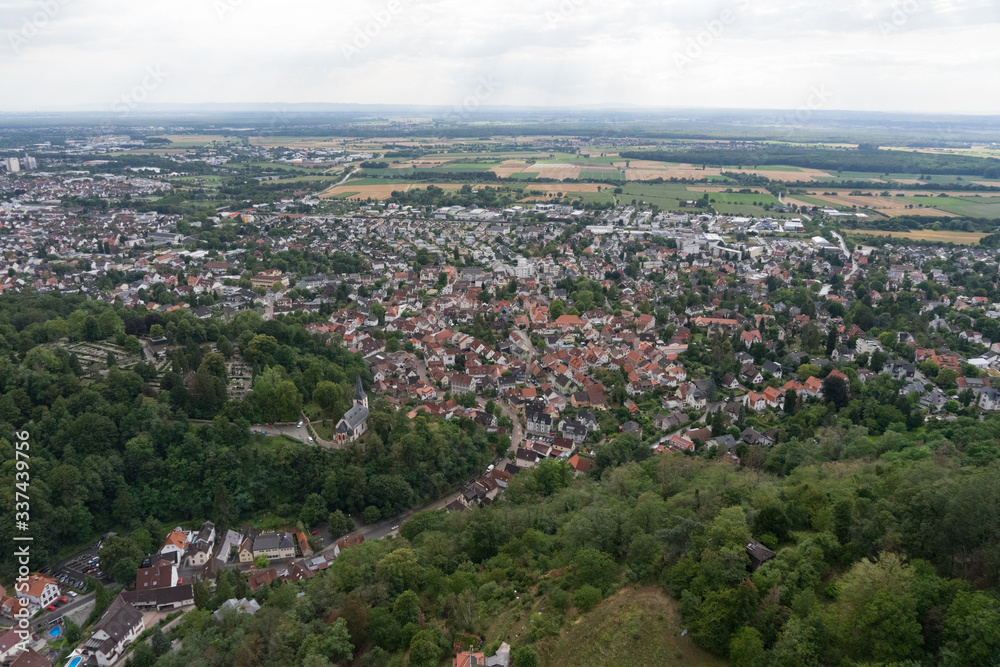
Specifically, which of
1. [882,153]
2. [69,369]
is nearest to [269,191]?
[69,369]

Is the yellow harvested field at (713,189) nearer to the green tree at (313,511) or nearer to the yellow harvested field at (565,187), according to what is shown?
the yellow harvested field at (565,187)

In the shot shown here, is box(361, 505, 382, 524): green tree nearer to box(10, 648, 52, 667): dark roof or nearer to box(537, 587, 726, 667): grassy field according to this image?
box(10, 648, 52, 667): dark roof

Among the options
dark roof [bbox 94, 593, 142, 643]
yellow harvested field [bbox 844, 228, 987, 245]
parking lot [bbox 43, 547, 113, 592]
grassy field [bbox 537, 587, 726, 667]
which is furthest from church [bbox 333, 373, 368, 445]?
yellow harvested field [bbox 844, 228, 987, 245]

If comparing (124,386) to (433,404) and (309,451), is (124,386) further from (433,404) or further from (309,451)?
(433,404)

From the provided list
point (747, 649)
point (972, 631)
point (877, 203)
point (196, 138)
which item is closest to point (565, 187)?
point (877, 203)

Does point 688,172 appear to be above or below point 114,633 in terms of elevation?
above

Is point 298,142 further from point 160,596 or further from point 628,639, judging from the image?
point 628,639
